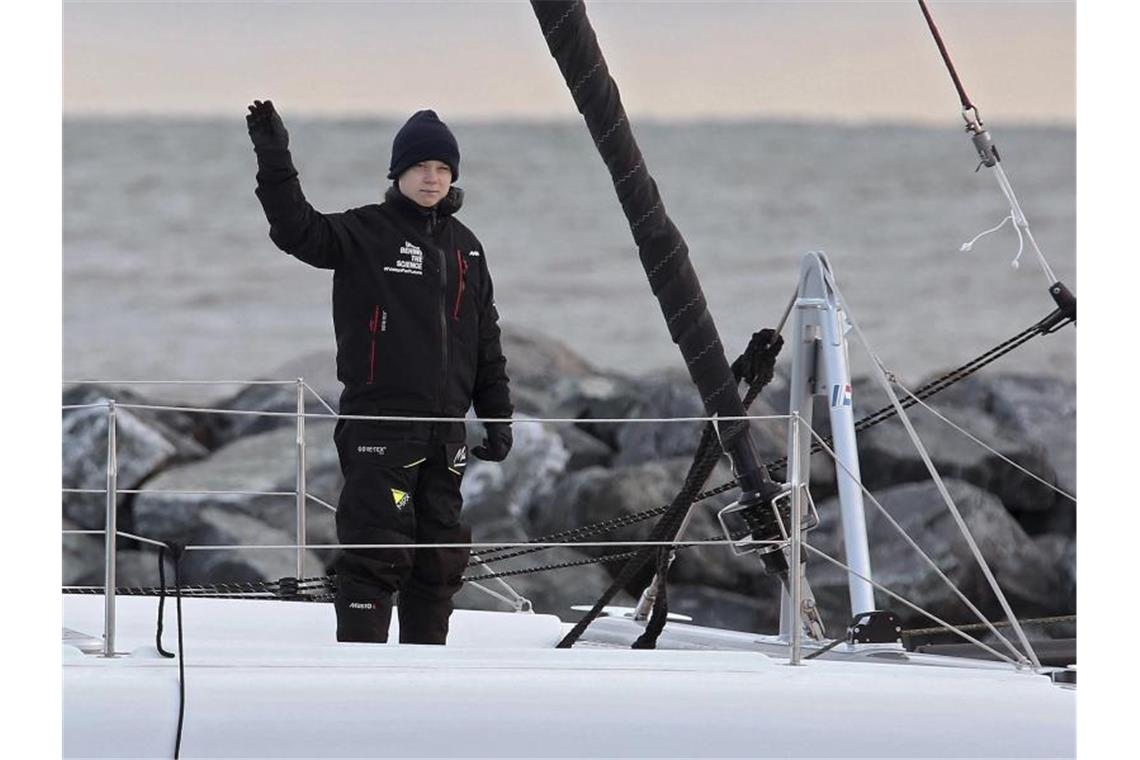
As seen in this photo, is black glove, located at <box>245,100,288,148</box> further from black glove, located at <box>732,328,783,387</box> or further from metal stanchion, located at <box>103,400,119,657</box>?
black glove, located at <box>732,328,783,387</box>

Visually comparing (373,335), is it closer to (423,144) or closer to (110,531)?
(423,144)

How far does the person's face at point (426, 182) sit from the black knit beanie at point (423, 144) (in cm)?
1

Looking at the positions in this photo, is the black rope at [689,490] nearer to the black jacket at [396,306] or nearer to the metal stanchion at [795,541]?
the metal stanchion at [795,541]

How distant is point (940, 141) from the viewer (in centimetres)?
1972

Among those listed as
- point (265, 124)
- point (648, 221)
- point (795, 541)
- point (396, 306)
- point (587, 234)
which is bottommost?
point (795, 541)

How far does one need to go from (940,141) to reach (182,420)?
11945mm

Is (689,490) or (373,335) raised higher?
(373,335)

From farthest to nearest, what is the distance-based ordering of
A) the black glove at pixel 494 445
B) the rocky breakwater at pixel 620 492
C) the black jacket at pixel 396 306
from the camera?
the rocky breakwater at pixel 620 492, the black glove at pixel 494 445, the black jacket at pixel 396 306

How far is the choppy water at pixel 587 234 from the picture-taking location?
1423 cm

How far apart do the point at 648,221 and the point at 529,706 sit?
0.88 m

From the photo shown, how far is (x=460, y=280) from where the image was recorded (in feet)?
11.7

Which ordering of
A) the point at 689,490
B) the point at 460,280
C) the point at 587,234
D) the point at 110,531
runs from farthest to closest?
the point at 587,234 → the point at 689,490 → the point at 460,280 → the point at 110,531

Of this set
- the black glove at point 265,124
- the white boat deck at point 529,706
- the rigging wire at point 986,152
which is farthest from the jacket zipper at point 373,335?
the rigging wire at point 986,152

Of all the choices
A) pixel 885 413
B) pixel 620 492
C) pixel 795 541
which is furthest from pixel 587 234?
pixel 795 541
